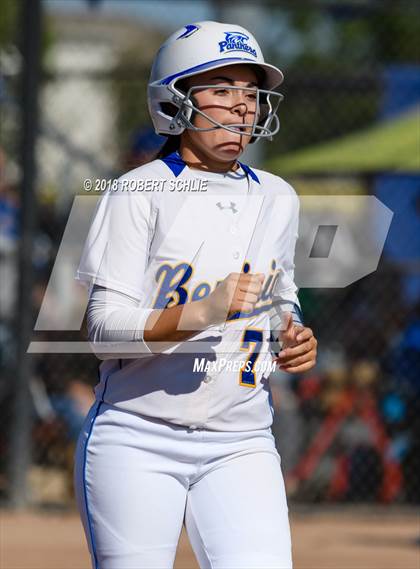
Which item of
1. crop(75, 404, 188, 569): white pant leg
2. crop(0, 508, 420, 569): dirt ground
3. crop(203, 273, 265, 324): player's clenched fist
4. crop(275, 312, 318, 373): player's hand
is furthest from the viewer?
crop(0, 508, 420, 569): dirt ground

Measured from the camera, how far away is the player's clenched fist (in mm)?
2615

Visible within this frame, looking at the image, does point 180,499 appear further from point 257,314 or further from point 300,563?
point 300,563

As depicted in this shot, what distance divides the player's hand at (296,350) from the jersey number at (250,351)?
0.07 meters

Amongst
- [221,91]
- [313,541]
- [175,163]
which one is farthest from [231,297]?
[313,541]

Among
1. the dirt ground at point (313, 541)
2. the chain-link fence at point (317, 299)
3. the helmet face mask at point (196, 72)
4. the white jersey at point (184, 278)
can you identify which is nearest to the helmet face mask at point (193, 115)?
the helmet face mask at point (196, 72)

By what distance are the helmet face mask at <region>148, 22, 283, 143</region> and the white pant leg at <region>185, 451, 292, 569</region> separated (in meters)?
0.85

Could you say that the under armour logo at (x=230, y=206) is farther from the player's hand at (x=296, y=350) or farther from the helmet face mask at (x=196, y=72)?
the player's hand at (x=296, y=350)

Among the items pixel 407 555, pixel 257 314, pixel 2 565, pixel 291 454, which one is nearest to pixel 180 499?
pixel 257 314

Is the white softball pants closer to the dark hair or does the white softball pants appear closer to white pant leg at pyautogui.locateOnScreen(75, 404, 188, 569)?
white pant leg at pyautogui.locateOnScreen(75, 404, 188, 569)

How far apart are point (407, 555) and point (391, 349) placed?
5.40ft

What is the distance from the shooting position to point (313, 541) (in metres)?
6.25

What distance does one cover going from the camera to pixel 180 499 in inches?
111

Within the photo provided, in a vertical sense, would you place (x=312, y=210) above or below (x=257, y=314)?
above

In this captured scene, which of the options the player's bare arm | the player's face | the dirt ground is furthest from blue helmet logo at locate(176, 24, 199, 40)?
the dirt ground
